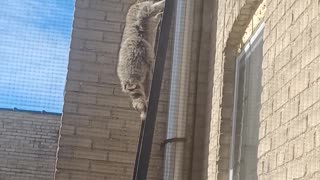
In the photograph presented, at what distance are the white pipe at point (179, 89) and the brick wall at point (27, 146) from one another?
19.8 ft

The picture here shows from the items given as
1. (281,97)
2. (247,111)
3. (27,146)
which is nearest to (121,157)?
(247,111)

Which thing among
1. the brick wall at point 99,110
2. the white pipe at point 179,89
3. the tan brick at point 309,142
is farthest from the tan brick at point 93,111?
the tan brick at point 309,142

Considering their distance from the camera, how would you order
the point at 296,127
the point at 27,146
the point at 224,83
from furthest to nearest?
the point at 27,146, the point at 224,83, the point at 296,127

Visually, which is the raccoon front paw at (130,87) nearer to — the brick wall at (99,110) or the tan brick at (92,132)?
the brick wall at (99,110)

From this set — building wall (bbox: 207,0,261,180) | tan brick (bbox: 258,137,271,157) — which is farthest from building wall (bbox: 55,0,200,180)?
tan brick (bbox: 258,137,271,157)

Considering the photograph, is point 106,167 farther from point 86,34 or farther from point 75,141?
point 86,34

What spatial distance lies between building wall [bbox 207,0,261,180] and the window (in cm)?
4

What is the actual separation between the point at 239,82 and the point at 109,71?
3.74 ft

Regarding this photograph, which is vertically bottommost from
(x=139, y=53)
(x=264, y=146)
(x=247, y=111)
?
(x=264, y=146)

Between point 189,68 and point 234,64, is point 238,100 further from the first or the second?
point 189,68

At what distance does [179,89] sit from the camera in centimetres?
402

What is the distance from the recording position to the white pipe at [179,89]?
3875 millimetres

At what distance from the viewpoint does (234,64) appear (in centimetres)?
342

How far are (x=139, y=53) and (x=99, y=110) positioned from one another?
1.54 ft
